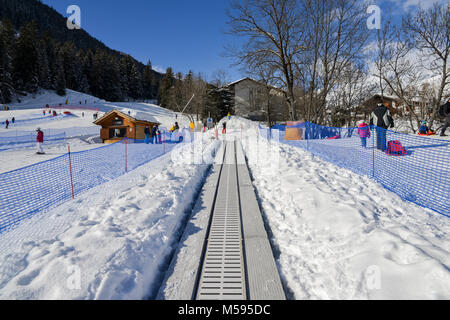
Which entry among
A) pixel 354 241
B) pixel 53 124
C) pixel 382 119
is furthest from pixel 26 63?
pixel 354 241

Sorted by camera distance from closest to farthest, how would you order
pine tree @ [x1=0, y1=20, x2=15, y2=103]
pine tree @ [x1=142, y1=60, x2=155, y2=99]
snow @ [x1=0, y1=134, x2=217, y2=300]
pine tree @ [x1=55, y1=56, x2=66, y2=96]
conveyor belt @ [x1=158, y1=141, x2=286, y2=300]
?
1. snow @ [x1=0, y1=134, x2=217, y2=300]
2. conveyor belt @ [x1=158, y1=141, x2=286, y2=300]
3. pine tree @ [x1=0, y1=20, x2=15, y2=103]
4. pine tree @ [x1=55, y1=56, x2=66, y2=96]
5. pine tree @ [x1=142, y1=60, x2=155, y2=99]

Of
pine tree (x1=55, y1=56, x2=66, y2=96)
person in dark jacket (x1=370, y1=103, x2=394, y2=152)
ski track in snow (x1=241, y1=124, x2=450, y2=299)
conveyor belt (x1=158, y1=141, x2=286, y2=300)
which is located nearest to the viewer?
ski track in snow (x1=241, y1=124, x2=450, y2=299)

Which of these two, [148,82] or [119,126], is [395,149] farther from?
[148,82]

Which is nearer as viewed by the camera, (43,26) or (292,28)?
(292,28)

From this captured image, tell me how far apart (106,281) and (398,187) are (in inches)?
264

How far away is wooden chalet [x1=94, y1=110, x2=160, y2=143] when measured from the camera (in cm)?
2620

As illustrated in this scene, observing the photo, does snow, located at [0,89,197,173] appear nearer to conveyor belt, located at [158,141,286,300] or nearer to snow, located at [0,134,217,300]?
snow, located at [0,134,217,300]

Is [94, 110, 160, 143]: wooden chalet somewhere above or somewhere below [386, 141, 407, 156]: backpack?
above

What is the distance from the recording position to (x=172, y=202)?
4973 mm

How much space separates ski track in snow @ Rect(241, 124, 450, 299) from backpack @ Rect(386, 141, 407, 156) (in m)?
3.33

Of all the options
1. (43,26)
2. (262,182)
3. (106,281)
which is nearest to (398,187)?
(262,182)

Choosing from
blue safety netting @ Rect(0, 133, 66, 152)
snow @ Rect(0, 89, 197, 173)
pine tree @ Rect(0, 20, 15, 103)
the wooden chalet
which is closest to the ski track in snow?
snow @ Rect(0, 89, 197, 173)

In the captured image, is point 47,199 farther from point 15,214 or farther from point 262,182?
point 262,182

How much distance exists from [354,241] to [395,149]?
6814 millimetres
